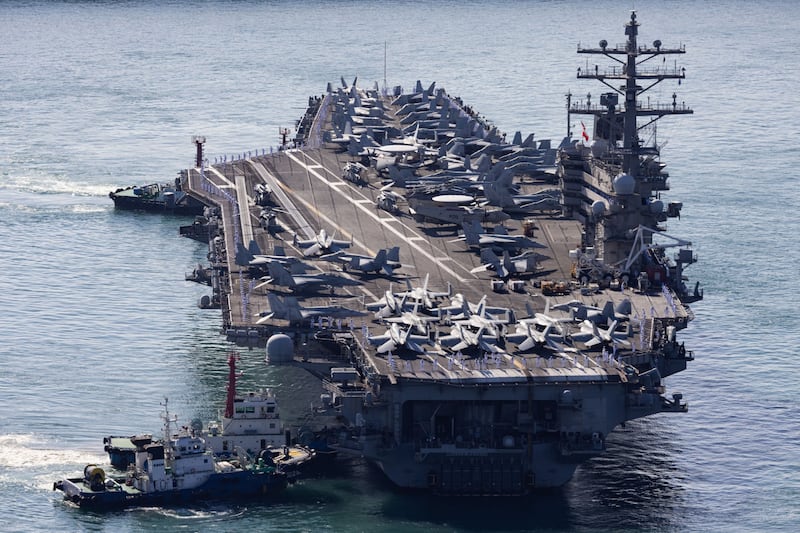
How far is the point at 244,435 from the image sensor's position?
68.2 meters

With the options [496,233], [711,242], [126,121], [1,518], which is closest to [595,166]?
[496,233]

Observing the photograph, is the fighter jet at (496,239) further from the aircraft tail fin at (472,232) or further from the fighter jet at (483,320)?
the fighter jet at (483,320)

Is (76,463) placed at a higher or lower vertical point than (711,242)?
lower

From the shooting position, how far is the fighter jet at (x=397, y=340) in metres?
69.6

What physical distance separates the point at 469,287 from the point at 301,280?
7782 millimetres

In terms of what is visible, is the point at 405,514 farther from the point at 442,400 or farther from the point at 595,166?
the point at 595,166

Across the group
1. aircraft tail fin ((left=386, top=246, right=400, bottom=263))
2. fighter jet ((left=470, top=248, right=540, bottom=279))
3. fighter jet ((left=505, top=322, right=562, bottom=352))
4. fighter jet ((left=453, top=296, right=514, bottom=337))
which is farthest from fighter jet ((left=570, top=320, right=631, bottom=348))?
aircraft tail fin ((left=386, top=246, right=400, bottom=263))

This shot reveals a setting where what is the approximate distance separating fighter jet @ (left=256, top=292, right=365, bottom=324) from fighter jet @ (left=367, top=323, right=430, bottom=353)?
370cm

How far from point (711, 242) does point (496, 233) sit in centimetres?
2505

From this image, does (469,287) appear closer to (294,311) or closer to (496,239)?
(496,239)

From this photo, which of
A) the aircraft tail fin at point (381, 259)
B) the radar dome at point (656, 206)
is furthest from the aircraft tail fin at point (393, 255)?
the radar dome at point (656, 206)

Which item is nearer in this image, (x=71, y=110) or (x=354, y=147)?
(x=354, y=147)

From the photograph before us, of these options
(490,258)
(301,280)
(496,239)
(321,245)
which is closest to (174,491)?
(301,280)

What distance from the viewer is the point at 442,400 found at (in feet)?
217
